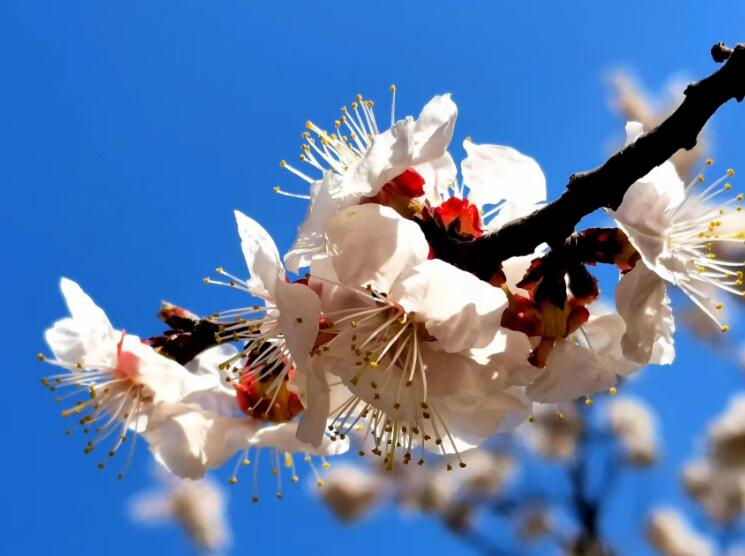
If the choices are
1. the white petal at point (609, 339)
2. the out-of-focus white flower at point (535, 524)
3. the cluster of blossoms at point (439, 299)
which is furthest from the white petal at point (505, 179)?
the out-of-focus white flower at point (535, 524)

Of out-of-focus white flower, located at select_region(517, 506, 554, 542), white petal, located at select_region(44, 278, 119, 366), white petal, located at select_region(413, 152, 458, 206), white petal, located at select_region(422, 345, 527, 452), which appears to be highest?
out-of-focus white flower, located at select_region(517, 506, 554, 542)

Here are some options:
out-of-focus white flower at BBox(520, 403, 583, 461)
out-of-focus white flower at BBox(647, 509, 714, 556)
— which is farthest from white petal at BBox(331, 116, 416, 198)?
out-of-focus white flower at BBox(647, 509, 714, 556)

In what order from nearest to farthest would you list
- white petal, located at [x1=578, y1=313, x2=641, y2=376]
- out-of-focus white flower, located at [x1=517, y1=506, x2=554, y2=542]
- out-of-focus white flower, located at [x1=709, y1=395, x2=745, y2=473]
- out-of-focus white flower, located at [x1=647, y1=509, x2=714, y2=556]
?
white petal, located at [x1=578, y1=313, x2=641, y2=376]
out-of-focus white flower, located at [x1=517, y1=506, x2=554, y2=542]
out-of-focus white flower, located at [x1=709, y1=395, x2=745, y2=473]
out-of-focus white flower, located at [x1=647, y1=509, x2=714, y2=556]

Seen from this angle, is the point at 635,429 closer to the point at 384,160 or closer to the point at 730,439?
the point at 730,439

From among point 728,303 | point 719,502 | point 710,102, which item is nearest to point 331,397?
point 710,102

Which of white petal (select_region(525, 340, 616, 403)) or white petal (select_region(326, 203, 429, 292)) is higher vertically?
white petal (select_region(326, 203, 429, 292))

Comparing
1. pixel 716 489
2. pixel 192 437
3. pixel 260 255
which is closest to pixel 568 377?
pixel 260 255

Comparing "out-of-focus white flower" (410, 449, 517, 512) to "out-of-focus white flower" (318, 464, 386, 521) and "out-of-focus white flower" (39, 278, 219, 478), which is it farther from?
"out-of-focus white flower" (39, 278, 219, 478)

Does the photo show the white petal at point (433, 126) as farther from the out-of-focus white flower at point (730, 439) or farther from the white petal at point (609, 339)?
the out-of-focus white flower at point (730, 439)
